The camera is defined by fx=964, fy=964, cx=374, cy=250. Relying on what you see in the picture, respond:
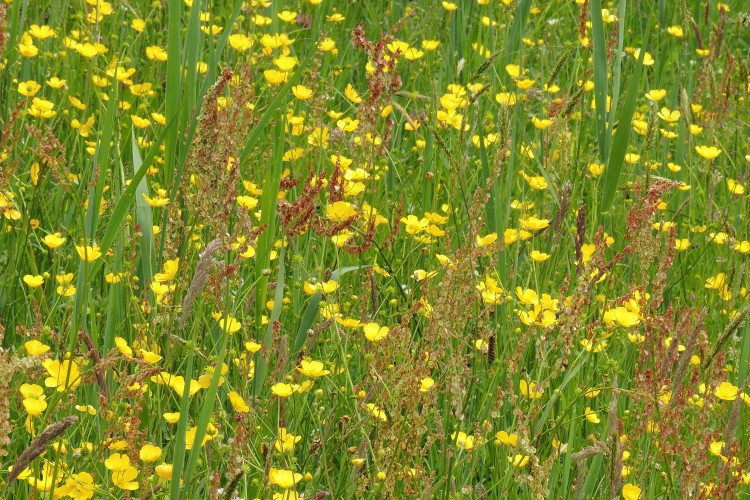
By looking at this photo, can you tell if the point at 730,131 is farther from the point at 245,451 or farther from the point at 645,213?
the point at 245,451

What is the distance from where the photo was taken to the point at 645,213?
1899 millimetres

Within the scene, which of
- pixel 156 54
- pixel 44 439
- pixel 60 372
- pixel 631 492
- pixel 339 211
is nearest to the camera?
pixel 44 439

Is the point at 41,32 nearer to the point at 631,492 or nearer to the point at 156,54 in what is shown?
the point at 156,54

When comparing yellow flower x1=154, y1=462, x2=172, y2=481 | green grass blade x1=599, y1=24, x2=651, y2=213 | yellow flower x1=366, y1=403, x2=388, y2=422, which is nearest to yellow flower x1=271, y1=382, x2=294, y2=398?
yellow flower x1=366, y1=403, x2=388, y2=422

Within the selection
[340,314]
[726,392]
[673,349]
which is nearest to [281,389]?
[340,314]

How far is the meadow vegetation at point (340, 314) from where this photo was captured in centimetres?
160

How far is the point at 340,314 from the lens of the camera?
2061 millimetres

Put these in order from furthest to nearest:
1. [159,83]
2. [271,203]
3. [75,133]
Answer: [159,83]
[75,133]
[271,203]

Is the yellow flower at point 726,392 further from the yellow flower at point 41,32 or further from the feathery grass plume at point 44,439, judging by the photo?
the yellow flower at point 41,32

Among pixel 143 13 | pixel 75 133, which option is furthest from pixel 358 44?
pixel 143 13

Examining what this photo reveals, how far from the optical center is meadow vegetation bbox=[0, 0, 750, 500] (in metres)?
A: 1.60

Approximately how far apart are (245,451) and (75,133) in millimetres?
1744

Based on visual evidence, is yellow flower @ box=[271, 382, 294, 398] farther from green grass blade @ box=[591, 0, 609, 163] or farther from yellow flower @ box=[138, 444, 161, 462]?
green grass blade @ box=[591, 0, 609, 163]

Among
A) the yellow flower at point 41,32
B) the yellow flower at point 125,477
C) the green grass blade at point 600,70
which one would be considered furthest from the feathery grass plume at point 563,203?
the yellow flower at point 41,32
